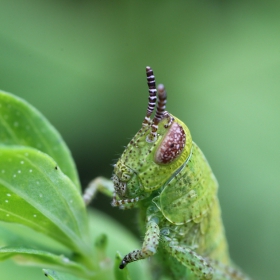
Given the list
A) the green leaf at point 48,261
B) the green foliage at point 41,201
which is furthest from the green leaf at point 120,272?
the green leaf at point 48,261

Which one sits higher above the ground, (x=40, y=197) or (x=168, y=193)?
(x=40, y=197)

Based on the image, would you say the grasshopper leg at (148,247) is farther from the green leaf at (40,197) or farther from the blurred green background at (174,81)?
the blurred green background at (174,81)

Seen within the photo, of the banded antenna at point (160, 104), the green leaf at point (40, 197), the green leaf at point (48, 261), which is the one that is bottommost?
the green leaf at point (48, 261)

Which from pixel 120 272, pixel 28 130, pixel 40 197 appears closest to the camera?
pixel 40 197

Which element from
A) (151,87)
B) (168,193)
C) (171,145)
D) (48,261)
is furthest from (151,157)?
(48,261)

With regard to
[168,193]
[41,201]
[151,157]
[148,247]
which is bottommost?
[148,247]

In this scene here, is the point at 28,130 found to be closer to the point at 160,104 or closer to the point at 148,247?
the point at 160,104
